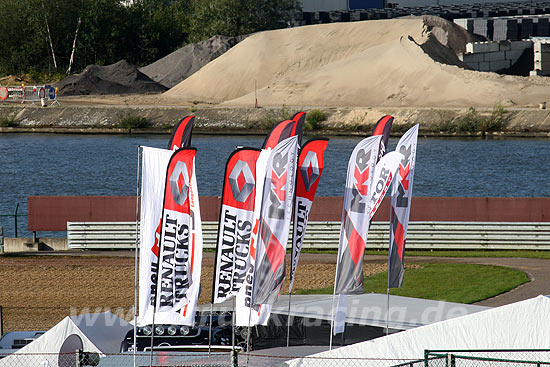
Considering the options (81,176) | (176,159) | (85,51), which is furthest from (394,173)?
(85,51)

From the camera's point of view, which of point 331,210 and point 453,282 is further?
point 331,210

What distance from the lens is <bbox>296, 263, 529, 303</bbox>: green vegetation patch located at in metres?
22.8

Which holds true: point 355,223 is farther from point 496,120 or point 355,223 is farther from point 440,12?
point 440,12

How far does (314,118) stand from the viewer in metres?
73.3

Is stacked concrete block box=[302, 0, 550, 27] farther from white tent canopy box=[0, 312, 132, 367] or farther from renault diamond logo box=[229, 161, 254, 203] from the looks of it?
renault diamond logo box=[229, 161, 254, 203]

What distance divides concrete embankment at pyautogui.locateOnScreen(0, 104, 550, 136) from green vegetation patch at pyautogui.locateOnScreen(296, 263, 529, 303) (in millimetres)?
45582

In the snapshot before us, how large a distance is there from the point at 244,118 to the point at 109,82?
59.0 feet

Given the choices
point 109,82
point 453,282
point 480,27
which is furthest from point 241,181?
point 480,27

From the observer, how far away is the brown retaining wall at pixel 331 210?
3225 cm

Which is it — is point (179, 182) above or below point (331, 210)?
above

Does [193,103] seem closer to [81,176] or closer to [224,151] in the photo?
[224,151]

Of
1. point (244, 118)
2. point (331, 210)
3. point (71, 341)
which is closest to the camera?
point (71, 341)

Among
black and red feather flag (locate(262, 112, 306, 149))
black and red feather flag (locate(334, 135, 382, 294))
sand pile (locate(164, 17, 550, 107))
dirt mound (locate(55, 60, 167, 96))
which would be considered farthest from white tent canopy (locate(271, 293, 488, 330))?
dirt mound (locate(55, 60, 167, 96))

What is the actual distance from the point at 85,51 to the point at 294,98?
30336 millimetres
